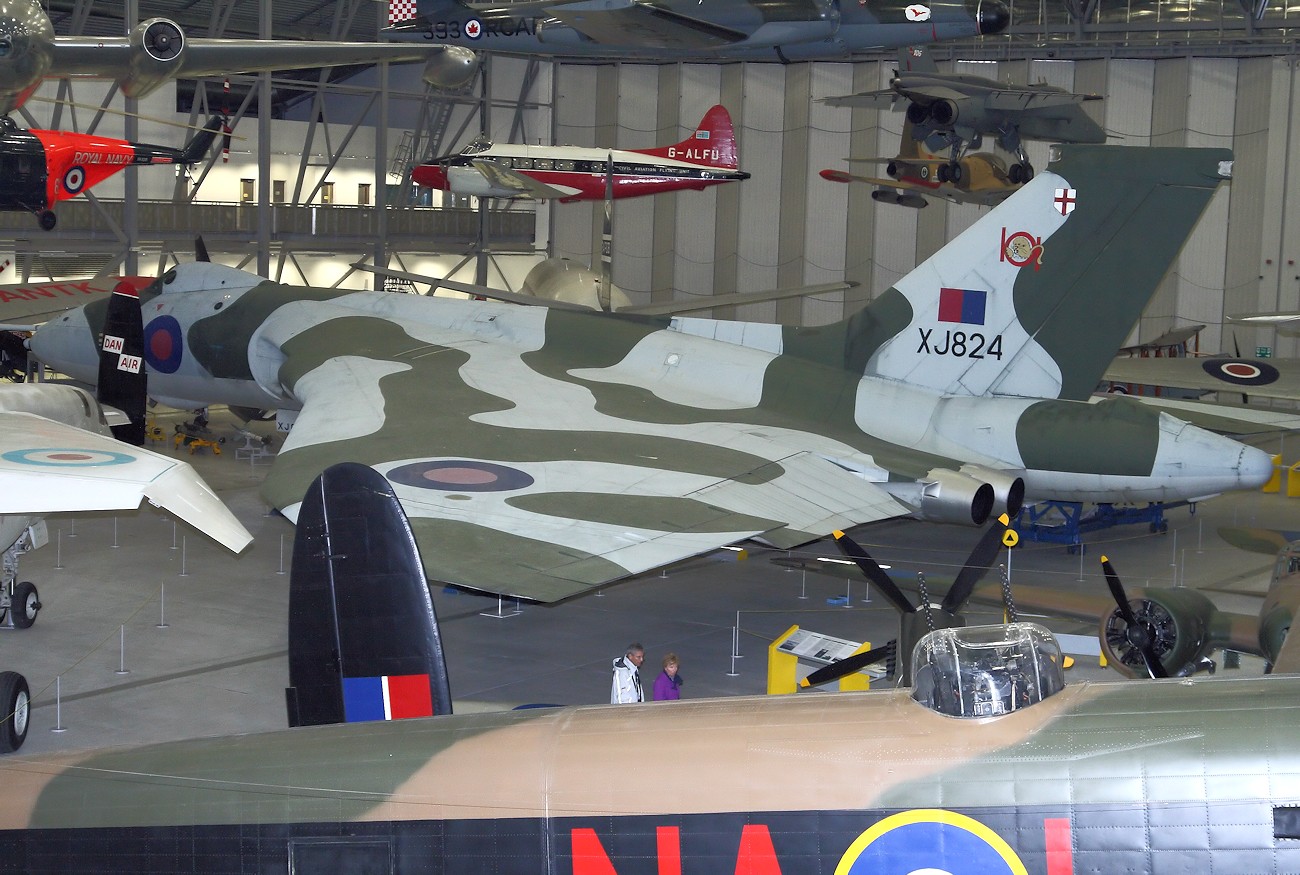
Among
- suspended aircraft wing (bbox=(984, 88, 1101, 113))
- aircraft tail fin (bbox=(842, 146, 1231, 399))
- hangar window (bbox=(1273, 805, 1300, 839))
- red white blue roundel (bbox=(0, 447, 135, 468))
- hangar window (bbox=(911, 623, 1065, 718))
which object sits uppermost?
suspended aircraft wing (bbox=(984, 88, 1101, 113))

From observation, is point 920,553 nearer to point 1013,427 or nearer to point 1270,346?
point 1013,427

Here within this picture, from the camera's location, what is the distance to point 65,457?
757 centimetres

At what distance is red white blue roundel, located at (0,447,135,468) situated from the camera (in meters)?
7.36

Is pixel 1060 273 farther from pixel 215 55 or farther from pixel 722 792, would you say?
pixel 215 55

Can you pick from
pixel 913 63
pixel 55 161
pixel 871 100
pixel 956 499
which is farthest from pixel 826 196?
pixel 956 499

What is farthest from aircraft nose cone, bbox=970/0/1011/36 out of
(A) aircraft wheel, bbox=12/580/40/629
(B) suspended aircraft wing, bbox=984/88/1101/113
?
(A) aircraft wheel, bbox=12/580/40/629

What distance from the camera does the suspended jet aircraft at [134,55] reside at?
13.4 metres

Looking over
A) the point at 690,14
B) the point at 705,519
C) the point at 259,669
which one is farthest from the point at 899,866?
the point at 690,14

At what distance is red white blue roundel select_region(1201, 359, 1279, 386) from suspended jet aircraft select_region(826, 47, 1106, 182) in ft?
23.9

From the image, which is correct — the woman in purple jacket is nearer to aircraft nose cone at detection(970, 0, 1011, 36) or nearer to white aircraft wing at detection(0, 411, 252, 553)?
white aircraft wing at detection(0, 411, 252, 553)

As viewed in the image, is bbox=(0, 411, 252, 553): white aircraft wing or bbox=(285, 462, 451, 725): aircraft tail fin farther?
bbox=(0, 411, 252, 553): white aircraft wing

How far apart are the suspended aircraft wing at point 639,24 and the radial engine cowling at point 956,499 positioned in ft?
39.3

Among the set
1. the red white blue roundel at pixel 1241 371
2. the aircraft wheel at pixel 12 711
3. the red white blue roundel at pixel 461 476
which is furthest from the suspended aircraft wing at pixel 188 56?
the red white blue roundel at pixel 1241 371

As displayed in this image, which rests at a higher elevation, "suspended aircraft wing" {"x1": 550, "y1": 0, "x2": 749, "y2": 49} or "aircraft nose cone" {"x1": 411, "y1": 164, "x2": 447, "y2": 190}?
"suspended aircraft wing" {"x1": 550, "y1": 0, "x2": 749, "y2": 49}
